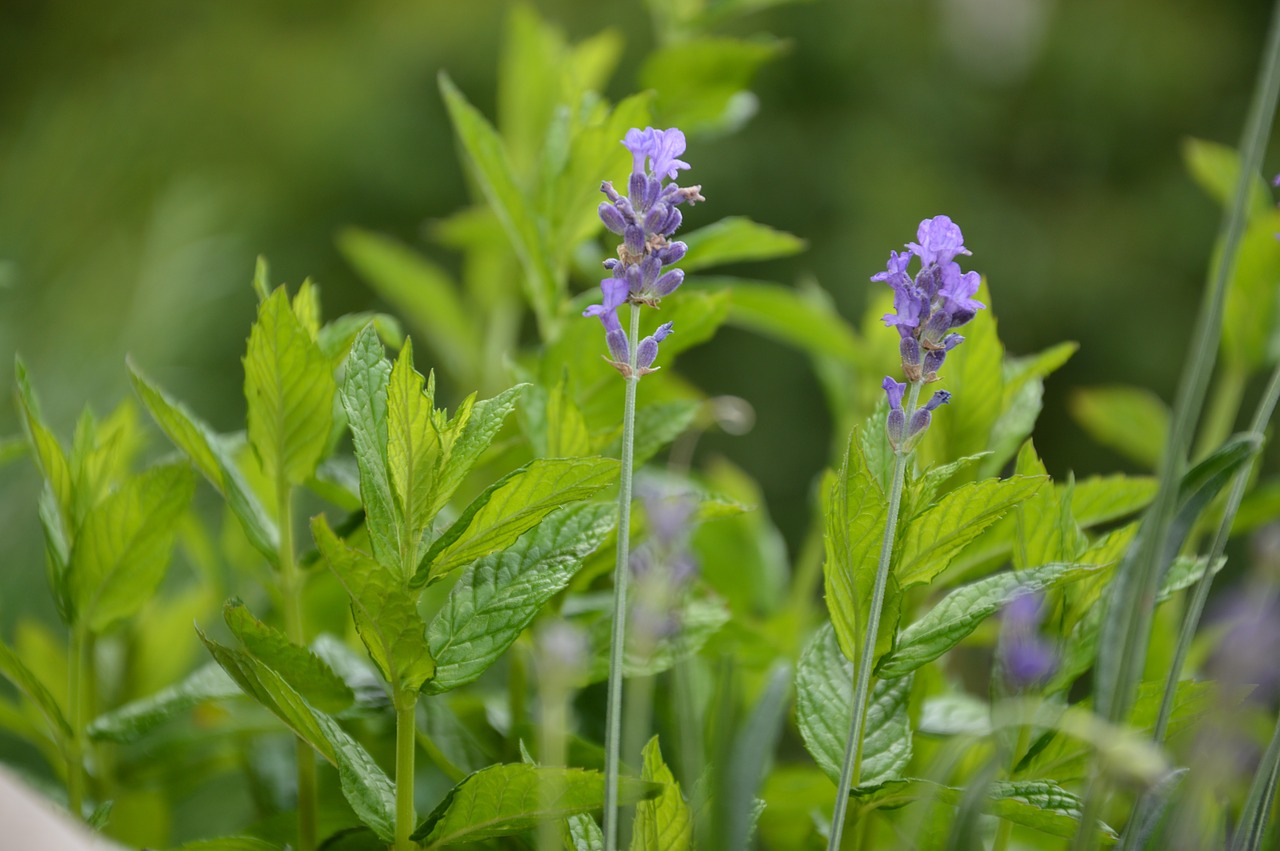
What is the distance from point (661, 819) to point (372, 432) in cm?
15

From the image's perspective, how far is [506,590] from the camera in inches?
13.8

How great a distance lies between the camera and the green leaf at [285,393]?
369mm

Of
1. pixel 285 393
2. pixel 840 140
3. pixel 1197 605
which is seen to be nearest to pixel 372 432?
pixel 285 393

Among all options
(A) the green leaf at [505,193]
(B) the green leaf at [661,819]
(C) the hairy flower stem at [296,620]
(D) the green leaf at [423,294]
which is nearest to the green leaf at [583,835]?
(B) the green leaf at [661,819]

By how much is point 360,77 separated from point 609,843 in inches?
65.5

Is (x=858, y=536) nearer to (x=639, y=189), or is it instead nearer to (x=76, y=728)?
(x=639, y=189)

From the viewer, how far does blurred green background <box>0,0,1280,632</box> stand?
1.73 meters

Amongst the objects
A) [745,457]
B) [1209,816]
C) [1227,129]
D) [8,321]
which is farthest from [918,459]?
[1227,129]

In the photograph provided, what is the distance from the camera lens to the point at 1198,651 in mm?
581

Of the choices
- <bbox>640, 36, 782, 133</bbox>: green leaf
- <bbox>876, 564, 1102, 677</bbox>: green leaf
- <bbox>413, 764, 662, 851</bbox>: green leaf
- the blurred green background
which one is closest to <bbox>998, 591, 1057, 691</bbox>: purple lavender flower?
<bbox>876, 564, 1102, 677</bbox>: green leaf

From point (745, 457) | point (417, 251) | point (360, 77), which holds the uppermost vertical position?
point (360, 77)

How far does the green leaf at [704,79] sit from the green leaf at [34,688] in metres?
0.38

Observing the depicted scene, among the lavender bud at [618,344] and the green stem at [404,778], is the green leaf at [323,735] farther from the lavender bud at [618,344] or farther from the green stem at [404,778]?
the lavender bud at [618,344]

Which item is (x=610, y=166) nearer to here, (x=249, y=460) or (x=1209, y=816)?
(x=249, y=460)
